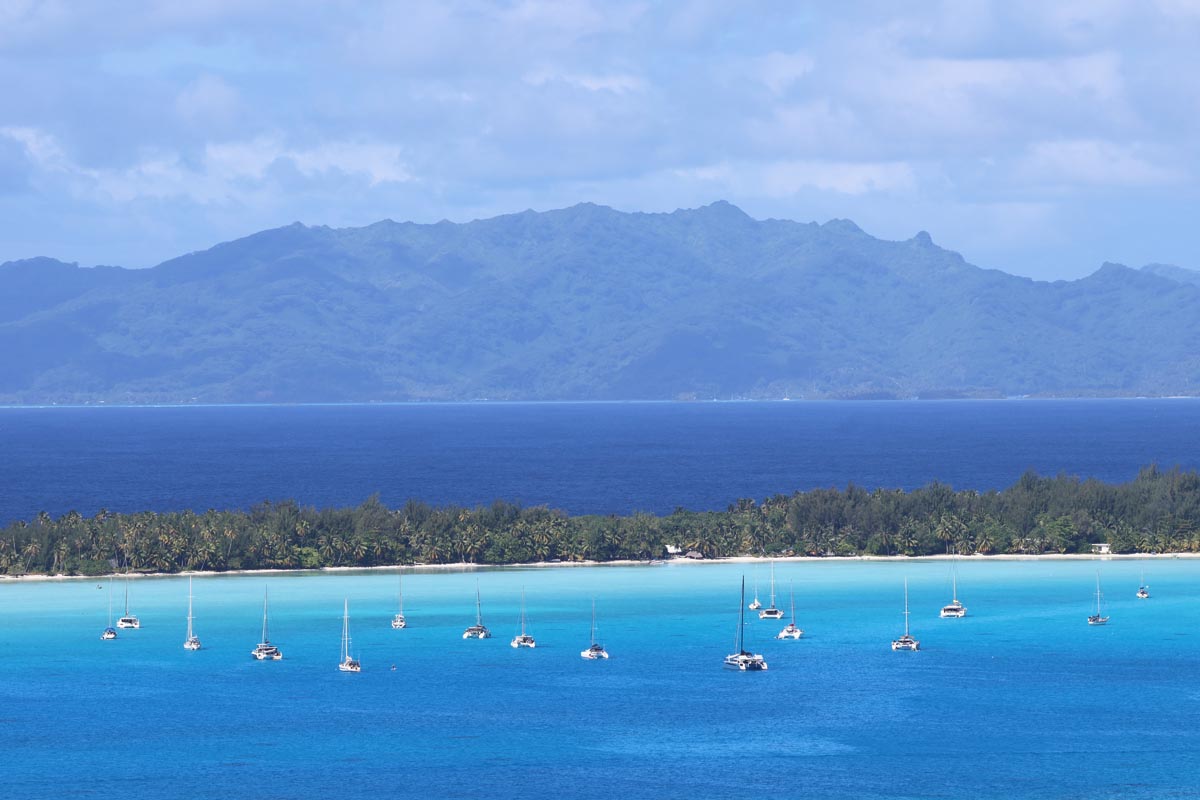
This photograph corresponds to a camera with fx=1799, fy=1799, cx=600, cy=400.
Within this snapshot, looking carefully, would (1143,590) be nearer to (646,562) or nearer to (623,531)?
(646,562)

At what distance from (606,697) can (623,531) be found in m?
60.2

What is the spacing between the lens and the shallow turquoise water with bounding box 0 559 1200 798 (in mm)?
79250

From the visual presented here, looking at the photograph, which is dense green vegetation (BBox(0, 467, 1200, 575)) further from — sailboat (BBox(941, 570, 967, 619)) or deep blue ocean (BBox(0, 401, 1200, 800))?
sailboat (BBox(941, 570, 967, 619))

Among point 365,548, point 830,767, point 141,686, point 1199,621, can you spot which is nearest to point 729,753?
point 830,767

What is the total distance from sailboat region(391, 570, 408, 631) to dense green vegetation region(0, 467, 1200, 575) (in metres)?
8.02

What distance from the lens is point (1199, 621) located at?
391 feet

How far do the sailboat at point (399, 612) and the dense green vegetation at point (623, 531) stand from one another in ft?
26.3

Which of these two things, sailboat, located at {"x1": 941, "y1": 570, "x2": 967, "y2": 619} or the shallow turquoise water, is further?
sailboat, located at {"x1": 941, "y1": 570, "x2": 967, "y2": 619}

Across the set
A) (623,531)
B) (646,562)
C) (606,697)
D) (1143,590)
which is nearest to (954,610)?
(1143,590)

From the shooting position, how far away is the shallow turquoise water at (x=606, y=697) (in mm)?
79250

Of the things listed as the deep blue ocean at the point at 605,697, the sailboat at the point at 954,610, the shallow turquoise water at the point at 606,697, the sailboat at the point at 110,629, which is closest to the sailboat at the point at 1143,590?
the deep blue ocean at the point at 605,697

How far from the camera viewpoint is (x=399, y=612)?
123375 millimetres

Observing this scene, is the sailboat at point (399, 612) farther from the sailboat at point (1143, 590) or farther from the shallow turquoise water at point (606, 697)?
the sailboat at point (1143, 590)

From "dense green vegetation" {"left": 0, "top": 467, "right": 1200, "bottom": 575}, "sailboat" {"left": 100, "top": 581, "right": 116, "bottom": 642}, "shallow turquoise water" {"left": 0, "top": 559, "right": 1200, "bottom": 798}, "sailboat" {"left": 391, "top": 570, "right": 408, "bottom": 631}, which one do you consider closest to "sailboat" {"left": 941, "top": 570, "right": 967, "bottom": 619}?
"shallow turquoise water" {"left": 0, "top": 559, "right": 1200, "bottom": 798}
